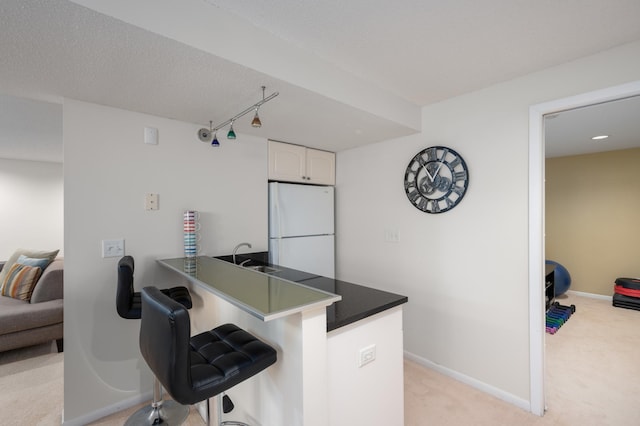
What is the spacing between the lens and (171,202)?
2213mm

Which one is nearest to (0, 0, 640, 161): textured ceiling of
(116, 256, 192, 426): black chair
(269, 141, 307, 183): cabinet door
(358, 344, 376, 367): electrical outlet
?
(269, 141, 307, 183): cabinet door

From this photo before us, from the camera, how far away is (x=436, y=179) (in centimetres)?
244

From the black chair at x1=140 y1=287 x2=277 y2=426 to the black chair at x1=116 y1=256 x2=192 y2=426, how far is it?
518 millimetres

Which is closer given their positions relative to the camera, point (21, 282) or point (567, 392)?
point (567, 392)

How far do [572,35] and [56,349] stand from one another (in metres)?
4.91

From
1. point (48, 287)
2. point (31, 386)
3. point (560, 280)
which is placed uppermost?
point (48, 287)

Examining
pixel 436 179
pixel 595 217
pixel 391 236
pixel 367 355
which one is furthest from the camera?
pixel 595 217

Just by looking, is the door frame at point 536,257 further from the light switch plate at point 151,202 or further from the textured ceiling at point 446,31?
the light switch plate at point 151,202

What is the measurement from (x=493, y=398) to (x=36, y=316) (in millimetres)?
4140

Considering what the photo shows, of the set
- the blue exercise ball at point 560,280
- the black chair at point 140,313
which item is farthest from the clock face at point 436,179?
the blue exercise ball at point 560,280

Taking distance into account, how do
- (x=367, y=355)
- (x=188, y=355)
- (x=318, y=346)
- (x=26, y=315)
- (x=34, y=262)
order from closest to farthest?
(x=188, y=355), (x=318, y=346), (x=367, y=355), (x=26, y=315), (x=34, y=262)

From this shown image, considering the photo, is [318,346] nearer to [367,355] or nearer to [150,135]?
[367,355]

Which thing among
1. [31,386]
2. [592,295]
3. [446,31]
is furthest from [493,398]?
[592,295]

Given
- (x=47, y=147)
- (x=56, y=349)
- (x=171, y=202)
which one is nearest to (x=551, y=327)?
(x=171, y=202)
